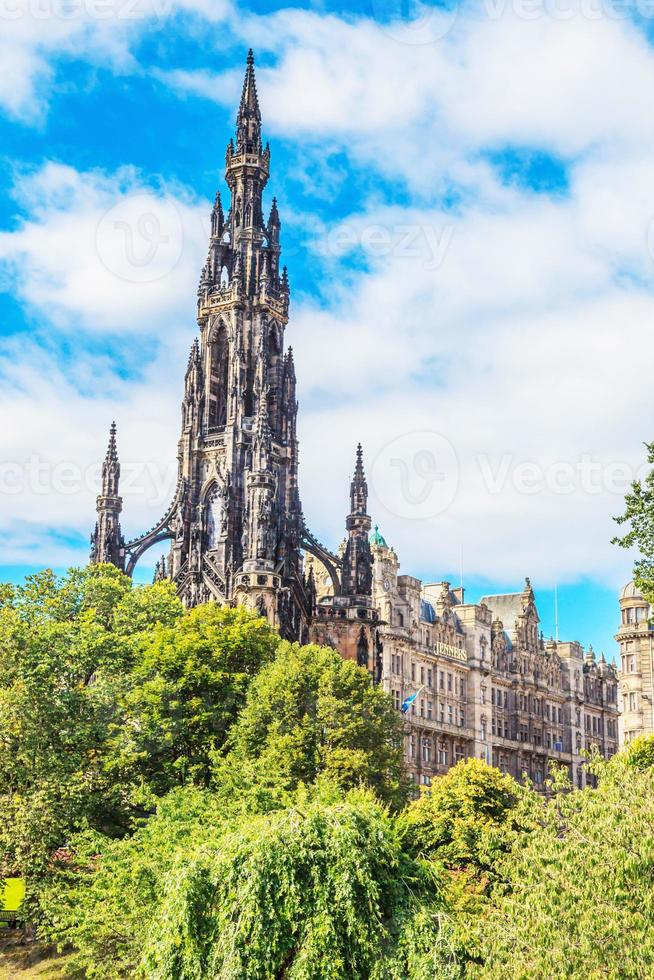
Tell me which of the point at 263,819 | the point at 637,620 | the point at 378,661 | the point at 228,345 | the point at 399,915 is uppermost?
the point at 228,345

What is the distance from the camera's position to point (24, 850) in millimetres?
47375

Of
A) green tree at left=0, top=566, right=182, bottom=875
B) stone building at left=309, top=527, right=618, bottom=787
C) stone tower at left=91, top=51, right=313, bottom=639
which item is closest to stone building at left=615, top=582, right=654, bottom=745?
stone building at left=309, top=527, right=618, bottom=787

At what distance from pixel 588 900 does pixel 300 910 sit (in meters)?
7.11

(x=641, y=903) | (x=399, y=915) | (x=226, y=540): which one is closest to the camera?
(x=641, y=903)

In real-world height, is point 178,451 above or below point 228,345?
below

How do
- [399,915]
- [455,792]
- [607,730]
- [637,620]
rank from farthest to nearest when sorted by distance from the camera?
1. [607,730]
2. [637,620]
3. [455,792]
4. [399,915]

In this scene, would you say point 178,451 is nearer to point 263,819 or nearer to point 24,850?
point 24,850

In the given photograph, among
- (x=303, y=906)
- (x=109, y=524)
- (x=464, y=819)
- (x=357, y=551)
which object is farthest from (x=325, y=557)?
(x=303, y=906)

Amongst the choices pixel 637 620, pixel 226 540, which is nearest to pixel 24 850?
pixel 226 540

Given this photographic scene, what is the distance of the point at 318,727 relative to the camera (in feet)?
165

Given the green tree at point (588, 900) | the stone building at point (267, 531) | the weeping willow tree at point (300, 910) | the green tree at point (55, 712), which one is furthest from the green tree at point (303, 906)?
the stone building at point (267, 531)

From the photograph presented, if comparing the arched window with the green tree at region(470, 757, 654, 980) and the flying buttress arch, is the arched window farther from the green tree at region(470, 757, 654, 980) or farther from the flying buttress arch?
the green tree at region(470, 757, 654, 980)

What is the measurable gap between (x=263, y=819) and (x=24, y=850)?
1884cm

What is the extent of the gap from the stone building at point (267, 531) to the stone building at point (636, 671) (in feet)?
46.2
